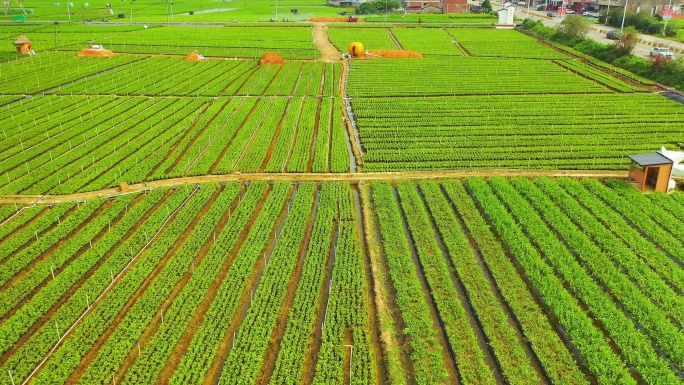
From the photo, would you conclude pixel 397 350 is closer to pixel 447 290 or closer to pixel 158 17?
pixel 447 290

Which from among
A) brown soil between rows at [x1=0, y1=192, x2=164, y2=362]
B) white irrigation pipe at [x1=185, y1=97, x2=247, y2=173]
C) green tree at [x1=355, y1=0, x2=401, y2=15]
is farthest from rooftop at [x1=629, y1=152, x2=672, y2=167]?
green tree at [x1=355, y1=0, x2=401, y2=15]

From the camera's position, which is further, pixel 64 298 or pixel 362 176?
pixel 362 176

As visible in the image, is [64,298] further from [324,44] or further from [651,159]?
[324,44]

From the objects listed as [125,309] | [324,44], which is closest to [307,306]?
[125,309]

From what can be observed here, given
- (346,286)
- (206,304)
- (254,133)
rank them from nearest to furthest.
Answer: (206,304)
(346,286)
(254,133)

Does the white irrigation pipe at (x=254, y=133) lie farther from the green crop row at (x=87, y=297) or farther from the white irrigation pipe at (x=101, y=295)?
the green crop row at (x=87, y=297)

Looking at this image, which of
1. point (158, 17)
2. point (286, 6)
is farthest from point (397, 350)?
point (286, 6)
